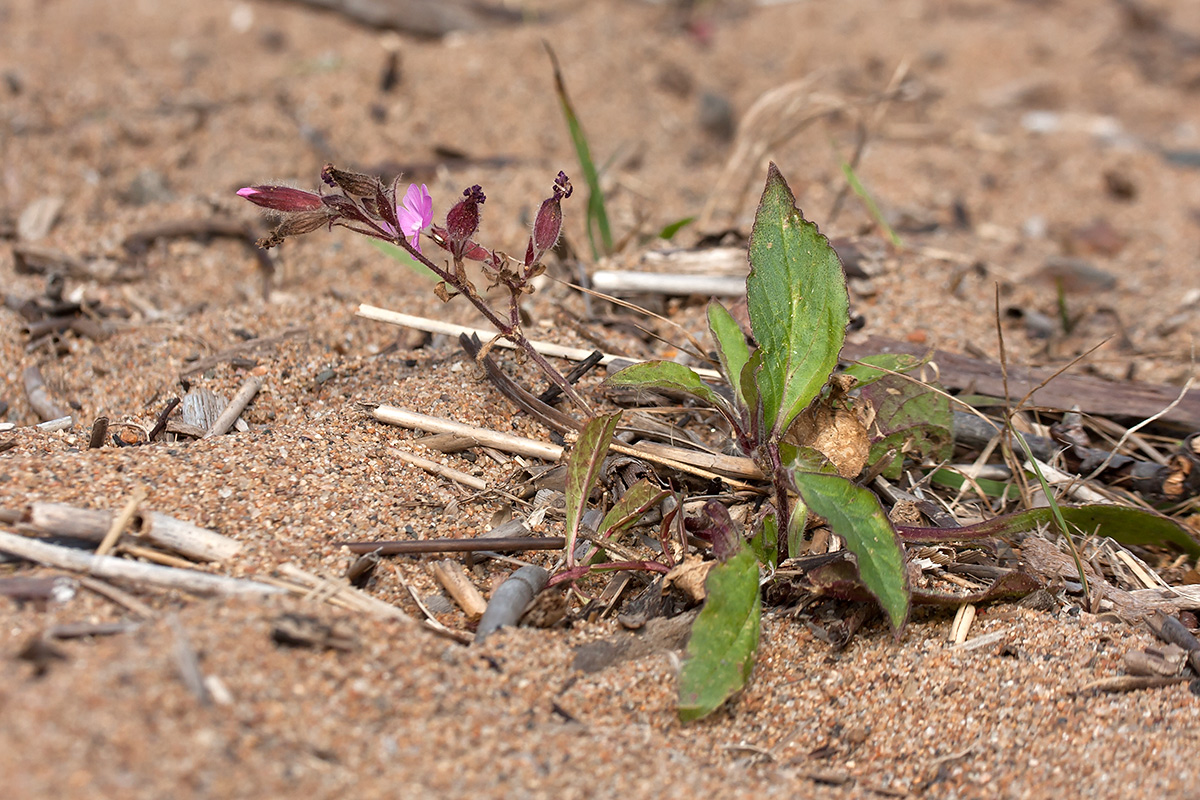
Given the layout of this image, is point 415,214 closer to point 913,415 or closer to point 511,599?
point 511,599

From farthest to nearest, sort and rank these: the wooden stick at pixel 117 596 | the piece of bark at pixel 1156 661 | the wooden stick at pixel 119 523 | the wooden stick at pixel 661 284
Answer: the wooden stick at pixel 661 284, the piece of bark at pixel 1156 661, the wooden stick at pixel 119 523, the wooden stick at pixel 117 596

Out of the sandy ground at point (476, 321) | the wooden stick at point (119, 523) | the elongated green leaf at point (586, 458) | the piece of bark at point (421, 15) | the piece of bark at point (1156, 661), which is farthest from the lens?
the piece of bark at point (421, 15)

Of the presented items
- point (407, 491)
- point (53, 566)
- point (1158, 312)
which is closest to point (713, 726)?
point (407, 491)

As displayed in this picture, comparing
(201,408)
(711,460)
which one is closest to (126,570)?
(201,408)

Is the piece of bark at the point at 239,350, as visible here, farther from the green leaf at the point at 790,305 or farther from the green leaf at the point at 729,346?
the green leaf at the point at 790,305

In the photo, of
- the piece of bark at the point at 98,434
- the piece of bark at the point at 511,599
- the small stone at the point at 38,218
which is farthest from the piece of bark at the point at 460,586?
the small stone at the point at 38,218

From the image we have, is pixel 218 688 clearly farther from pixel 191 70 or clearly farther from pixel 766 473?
pixel 191 70
